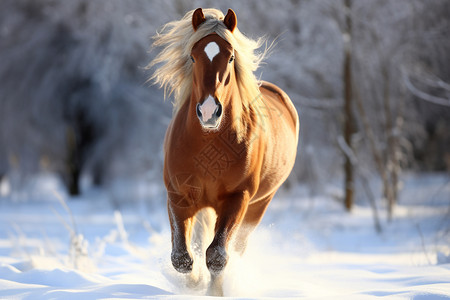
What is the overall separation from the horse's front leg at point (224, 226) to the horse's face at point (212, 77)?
0.47m

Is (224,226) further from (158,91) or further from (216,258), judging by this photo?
(158,91)

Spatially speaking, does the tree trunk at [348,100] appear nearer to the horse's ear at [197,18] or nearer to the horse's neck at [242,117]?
the horse's neck at [242,117]

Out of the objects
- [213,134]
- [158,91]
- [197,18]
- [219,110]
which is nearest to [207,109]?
[219,110]

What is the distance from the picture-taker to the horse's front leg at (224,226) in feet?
8.09

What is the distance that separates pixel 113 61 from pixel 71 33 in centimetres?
211

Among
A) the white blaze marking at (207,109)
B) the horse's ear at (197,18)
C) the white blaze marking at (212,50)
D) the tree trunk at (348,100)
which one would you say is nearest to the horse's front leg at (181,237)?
the white blaze marking at (207,109)

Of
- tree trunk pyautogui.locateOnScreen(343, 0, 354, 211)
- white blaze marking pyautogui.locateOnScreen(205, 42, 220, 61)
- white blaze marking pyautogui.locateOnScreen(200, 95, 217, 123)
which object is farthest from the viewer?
tree trunk pyautogui.locateOnScreen(343, 0, 354, 211)

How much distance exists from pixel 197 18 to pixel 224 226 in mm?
1224

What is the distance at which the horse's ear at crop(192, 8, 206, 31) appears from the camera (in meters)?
2.62

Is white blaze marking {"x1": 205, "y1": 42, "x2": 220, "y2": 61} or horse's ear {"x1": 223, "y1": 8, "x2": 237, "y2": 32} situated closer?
white blaze marking {"x1": 205, "y1": 42, "x2": 220, "y2": 61}

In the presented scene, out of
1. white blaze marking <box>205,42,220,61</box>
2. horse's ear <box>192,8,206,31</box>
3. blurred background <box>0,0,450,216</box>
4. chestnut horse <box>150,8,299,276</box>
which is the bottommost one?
blurred background <box>0,0,450,216</box>

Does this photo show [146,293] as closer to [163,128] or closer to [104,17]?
[163,128]

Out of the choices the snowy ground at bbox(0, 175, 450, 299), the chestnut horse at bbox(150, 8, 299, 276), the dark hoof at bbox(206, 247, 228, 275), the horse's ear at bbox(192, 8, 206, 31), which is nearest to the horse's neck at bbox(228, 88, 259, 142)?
the chestnut horse at bbox(150, 8, 299, 276)

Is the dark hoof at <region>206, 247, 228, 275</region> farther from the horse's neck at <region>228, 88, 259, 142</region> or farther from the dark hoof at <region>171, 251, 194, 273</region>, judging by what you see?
the horse's neck at <region>228, 88, 259, 142</region>
